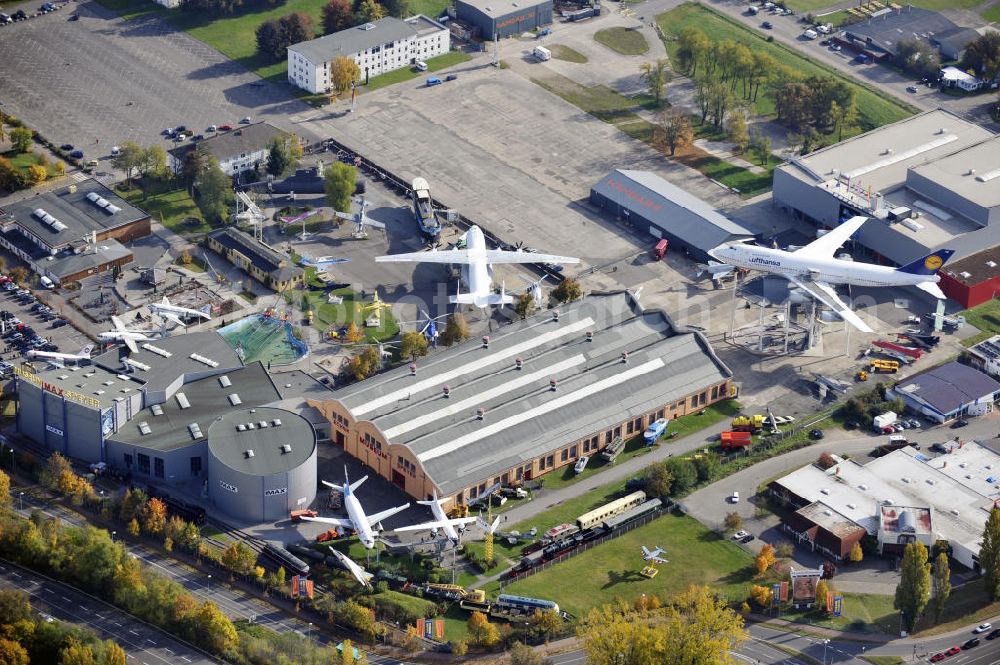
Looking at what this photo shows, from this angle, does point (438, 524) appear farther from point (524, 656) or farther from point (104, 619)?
point (104, 619)

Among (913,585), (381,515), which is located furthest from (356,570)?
(913,585)

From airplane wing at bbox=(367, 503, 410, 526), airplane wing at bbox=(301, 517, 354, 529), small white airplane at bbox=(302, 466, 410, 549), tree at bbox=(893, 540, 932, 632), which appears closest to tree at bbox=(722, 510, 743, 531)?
tree at bbox=(893, 540, 932, 632)

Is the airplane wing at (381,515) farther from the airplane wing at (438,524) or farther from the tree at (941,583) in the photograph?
the tree at (941,583)

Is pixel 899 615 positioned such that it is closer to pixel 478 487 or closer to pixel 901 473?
pixel 901 473

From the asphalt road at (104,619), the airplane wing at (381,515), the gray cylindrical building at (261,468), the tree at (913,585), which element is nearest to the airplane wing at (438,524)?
the airplane wing at (381,515)

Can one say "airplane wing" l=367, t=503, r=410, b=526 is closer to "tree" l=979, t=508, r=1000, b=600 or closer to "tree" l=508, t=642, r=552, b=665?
"tree" l=508, t=642, r=552, b=665

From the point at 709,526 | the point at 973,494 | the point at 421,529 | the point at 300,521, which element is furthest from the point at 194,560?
the point at 973,494
